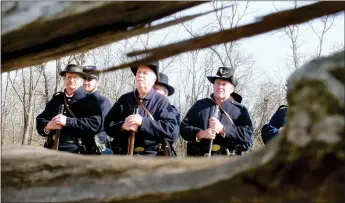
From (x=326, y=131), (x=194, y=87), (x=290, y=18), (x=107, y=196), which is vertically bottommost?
(x=107, y=196)

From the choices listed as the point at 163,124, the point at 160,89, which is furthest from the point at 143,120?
the point at 160,89

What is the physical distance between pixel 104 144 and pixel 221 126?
4.59 feet

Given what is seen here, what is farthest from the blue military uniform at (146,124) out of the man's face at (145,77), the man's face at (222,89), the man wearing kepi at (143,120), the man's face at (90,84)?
the man's face at (90,84)

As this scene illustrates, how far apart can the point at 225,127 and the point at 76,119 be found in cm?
151

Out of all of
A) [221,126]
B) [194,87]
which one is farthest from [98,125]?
[194,87]

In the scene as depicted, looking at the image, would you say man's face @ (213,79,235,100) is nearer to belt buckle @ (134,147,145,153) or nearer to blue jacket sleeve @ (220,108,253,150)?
blue jacket sleeve @ (220,108,253,150)

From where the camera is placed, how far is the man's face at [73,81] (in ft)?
20.4

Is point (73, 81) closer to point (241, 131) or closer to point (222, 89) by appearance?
point (222, 89)

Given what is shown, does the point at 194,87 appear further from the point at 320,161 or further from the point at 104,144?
the point at 320,161

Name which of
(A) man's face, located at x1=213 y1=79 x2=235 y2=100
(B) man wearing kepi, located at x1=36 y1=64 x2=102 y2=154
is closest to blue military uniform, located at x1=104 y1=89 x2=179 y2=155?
(B) man wearing kepi, located at x1=36 y1=64 x2=102 y2=154

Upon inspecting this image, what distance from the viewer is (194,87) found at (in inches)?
969

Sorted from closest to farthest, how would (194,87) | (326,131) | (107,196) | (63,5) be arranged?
1. (326,131)
2. (107,196)
3. (63,5)
4. (194,87)

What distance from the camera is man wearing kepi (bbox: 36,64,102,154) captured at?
5625 mm

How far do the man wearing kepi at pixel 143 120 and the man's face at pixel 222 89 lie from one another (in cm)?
75
